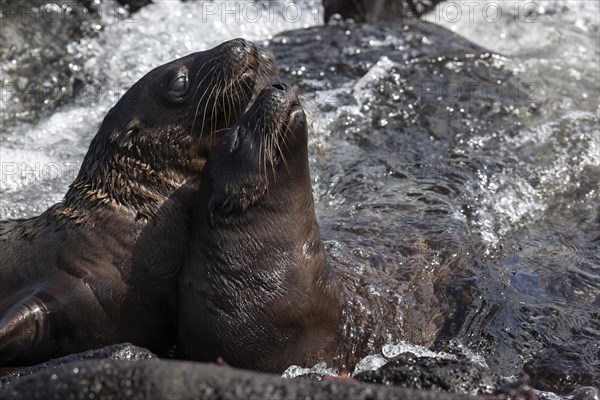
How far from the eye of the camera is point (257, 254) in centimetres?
618

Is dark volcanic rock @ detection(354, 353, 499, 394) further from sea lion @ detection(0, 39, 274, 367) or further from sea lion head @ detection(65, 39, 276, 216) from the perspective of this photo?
sea lion head @ detection(65, 39, 276, 216)

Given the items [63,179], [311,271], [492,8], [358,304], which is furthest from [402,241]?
[492,8]

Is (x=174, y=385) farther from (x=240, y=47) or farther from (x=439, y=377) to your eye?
(x=240, y=47)

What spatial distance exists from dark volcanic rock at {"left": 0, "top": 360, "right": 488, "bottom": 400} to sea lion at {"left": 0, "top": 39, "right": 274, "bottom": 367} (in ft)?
7.08

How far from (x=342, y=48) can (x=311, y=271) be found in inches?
245

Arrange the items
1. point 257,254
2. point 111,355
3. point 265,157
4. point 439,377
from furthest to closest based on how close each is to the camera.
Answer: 1. point 257,254
2. point 265,157
3. point 111,355
4. point 439,377

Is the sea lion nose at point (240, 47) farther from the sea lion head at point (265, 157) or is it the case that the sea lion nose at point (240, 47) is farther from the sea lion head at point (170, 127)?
the sea lion head at point (265, 157)

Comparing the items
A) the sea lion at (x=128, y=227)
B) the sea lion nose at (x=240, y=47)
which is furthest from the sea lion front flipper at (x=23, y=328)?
the sea lion nose at (x=240, y=47)

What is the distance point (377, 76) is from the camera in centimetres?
1152

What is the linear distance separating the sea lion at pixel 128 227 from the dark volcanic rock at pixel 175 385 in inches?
85.0

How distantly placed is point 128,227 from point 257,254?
3.06 feet

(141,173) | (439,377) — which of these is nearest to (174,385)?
(439,377)

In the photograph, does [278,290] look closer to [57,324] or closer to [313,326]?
[313,326]

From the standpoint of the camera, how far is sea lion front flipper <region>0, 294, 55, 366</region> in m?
6.31
